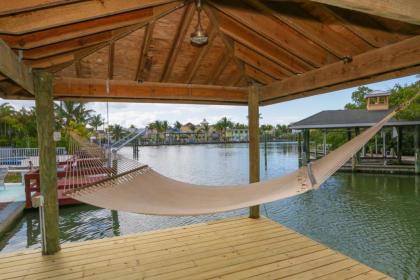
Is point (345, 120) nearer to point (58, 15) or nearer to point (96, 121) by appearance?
point (58, 15)

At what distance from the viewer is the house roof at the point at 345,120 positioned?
11852 millimetres

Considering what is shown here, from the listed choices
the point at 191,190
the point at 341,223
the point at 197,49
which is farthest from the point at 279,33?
the point at 341,223

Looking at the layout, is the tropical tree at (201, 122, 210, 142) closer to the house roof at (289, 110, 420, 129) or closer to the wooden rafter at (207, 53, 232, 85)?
the house roof at (289, 110, 420, 129)

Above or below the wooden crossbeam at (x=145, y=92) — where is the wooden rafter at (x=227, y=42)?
above

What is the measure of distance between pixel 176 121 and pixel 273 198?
2247 inches

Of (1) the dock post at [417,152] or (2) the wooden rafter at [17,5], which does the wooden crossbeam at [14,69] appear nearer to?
(2) the wooden rafter at [17,5]

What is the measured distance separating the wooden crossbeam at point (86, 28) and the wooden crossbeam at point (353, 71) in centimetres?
164

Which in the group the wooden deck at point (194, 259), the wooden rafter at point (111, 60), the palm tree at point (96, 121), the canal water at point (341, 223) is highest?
the palm tree at point (96, 121)

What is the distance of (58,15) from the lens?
1650 millimetres

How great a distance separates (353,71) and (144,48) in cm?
202

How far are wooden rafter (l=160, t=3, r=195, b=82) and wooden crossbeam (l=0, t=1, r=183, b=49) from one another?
18 centimetres

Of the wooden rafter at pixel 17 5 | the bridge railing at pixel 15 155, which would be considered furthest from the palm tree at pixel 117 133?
the wooden rafter at pixel 17 5

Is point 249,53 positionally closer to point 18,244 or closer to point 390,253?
point 390,253

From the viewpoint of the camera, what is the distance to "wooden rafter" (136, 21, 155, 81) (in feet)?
7.83
